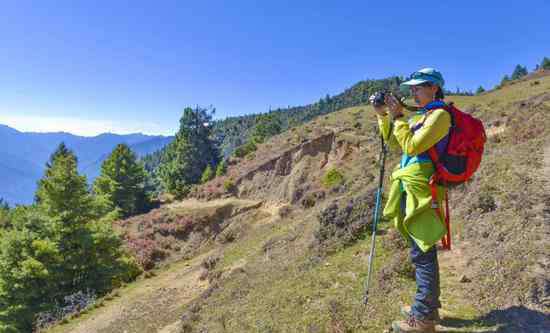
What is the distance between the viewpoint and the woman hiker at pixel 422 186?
3.13 metres

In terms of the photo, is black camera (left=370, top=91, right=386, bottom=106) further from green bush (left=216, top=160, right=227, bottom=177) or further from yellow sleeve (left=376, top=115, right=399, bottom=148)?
green bush (left=216, top=160, right=227, bottom=177)

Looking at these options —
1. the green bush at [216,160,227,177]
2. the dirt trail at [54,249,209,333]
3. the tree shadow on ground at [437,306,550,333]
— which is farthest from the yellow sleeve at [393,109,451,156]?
the green bush at [216,160,227,177]

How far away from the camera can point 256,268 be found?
10.7 meters

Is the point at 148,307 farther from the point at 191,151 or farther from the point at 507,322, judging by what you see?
the point at 191,151

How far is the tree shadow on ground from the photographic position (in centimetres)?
364

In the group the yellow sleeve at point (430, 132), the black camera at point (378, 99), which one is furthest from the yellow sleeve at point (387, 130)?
the yellow sleeve at point (430, 132)

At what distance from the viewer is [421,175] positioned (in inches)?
130

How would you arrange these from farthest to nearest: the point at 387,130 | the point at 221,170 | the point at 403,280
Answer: the point at 221,170 → the point at 403,280 → the point at 387,130

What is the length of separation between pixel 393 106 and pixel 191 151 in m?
52.8

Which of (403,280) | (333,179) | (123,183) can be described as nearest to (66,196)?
(333,179)

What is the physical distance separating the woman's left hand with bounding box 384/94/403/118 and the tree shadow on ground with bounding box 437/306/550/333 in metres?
2.54

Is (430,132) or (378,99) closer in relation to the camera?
(430,132)

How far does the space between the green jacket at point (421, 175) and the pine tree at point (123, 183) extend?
40983 millimetres

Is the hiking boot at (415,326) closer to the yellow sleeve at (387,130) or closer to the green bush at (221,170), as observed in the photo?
the yellow sleeve at (387,130)
